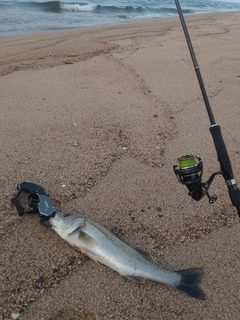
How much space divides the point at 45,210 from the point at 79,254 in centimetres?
43

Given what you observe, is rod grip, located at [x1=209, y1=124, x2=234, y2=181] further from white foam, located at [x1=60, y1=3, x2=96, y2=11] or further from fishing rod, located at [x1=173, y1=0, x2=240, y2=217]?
white foam, located at [x1=60, y1=3, x2=96, y2=11]

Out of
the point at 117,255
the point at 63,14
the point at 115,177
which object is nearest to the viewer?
the point at 117,255

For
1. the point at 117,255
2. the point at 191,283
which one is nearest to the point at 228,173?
the point at 191,283

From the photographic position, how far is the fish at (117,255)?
232 cm

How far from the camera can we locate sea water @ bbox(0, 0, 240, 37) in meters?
12.6

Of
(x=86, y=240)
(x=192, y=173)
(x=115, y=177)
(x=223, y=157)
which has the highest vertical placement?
(x=223, y=157)

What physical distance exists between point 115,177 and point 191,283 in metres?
1.39

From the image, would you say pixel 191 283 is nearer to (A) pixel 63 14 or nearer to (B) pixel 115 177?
(B) pixel 115 177

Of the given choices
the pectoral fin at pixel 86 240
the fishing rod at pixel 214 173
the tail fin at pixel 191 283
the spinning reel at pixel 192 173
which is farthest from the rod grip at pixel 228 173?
the pectoral fin at pixel 86 240

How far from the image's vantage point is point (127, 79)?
6.03 m

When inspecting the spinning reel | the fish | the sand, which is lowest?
the sand

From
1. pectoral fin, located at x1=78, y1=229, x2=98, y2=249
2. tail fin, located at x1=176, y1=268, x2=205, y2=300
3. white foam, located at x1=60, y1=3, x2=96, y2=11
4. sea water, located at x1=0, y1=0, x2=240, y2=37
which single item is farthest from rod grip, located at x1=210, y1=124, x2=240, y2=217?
white foam, located at x1=60, y1=3, x2=96, y2=11

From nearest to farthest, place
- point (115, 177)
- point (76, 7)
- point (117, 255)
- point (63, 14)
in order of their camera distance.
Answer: point (117, 255) → point (115, 177) → point (63, 14) → point (76, 7)

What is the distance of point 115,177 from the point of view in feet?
11.3
